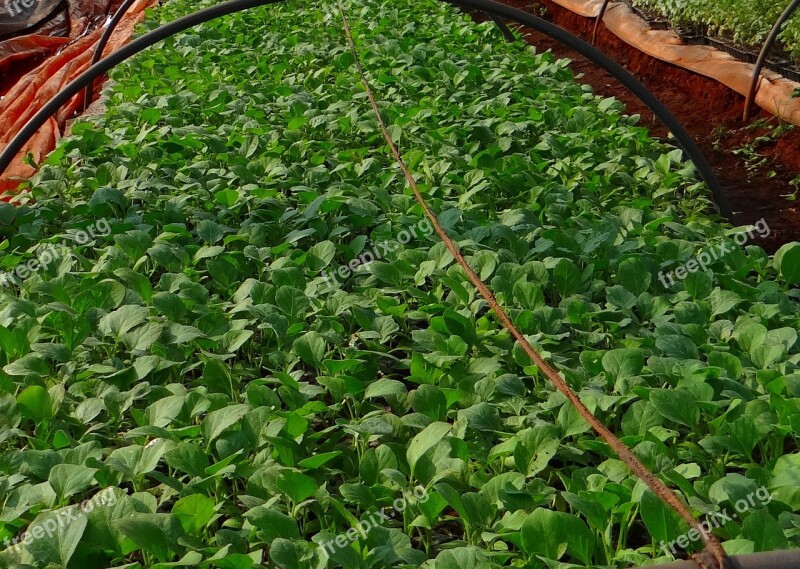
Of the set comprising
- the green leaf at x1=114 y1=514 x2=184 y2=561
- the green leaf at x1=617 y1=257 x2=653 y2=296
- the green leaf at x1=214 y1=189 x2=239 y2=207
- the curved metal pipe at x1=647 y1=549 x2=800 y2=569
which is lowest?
the green leaf at x1=617 y1=257 x2=653 y2=296

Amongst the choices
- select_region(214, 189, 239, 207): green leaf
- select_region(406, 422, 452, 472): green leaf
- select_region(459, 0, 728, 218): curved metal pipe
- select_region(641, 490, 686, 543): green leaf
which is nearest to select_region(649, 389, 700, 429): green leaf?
select_region(641, 490, 686, 543): green leaf

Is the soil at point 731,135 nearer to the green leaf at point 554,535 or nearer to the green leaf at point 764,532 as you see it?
the green leaf at point 764,532

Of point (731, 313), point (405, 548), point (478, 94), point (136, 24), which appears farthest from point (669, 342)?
point (136, 24)

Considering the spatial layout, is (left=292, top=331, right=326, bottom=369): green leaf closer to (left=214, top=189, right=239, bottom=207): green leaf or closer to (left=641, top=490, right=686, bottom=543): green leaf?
(left=641, top=490, right=686, bottom=543): green leaf

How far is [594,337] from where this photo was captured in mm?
2293

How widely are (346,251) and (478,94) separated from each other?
1.91 meters

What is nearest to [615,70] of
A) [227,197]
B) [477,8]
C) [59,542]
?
[477,8]

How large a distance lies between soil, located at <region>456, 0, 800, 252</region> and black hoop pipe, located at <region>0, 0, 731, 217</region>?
0.84 metres

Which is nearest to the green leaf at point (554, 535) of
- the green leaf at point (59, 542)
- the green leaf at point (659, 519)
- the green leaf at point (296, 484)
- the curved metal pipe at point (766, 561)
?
the green leaf at point (659, 519)

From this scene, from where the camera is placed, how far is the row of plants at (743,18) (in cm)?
519

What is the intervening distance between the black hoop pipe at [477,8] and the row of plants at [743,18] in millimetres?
2244

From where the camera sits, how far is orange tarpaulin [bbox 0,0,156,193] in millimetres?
4699

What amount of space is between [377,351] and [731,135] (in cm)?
368

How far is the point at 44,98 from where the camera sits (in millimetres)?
5895
